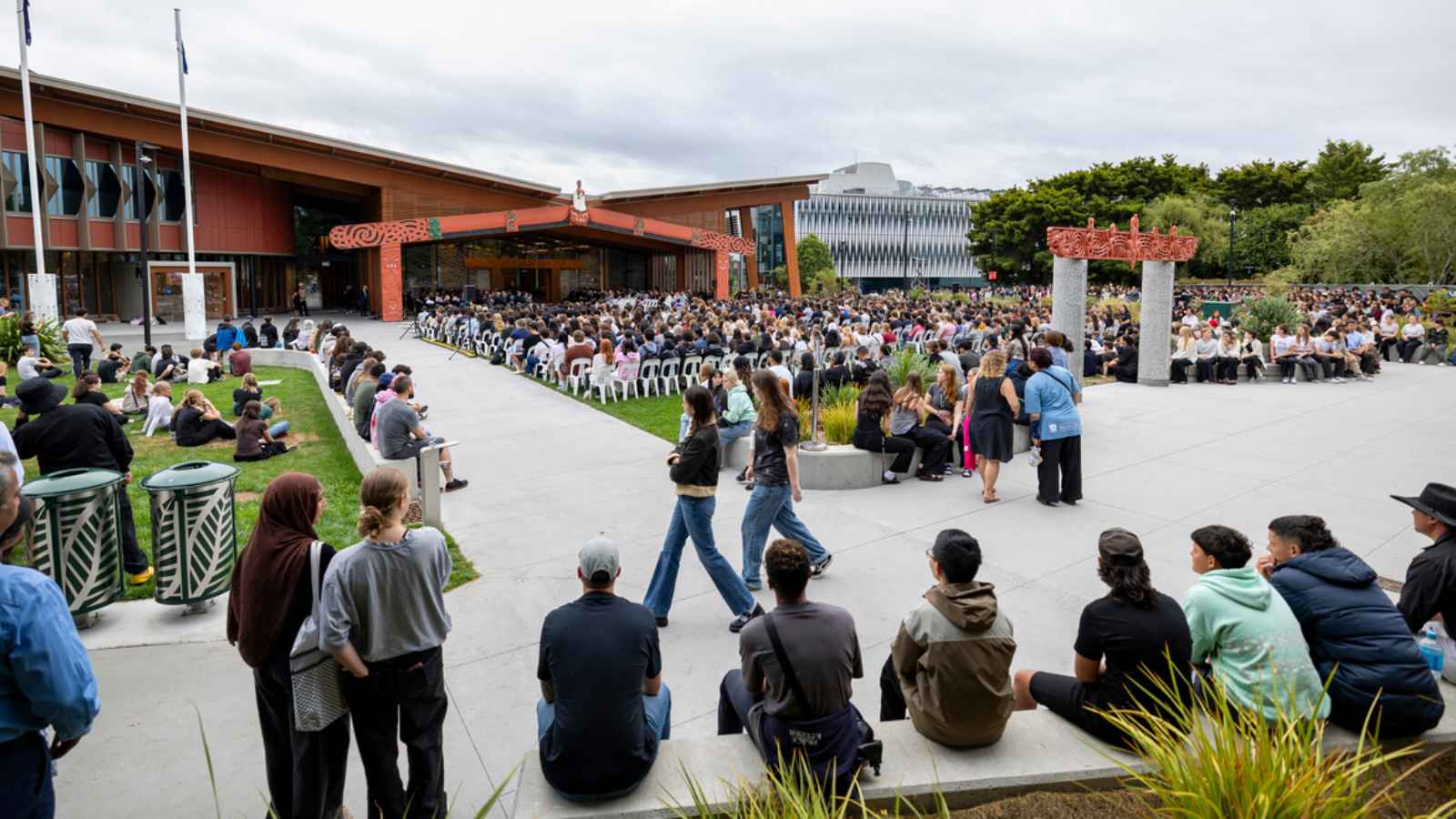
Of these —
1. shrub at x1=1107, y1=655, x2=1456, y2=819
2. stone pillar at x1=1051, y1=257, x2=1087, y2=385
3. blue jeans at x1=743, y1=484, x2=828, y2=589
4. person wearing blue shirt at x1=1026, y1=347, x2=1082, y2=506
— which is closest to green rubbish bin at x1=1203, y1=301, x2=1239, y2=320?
stone pillar at x1=1051, y1=257, x2=1087, y2=385

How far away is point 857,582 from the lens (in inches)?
259

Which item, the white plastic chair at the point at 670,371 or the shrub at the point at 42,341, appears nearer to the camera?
the white plastic chair at the point at 670,371

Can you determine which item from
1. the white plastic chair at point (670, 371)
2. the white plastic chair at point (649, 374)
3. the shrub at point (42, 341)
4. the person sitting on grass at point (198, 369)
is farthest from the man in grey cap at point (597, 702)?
the shrub at point (42, 341)

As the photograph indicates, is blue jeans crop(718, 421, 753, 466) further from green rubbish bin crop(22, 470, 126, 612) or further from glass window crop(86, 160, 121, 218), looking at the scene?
glass window crop(86, 160, 121, 218)

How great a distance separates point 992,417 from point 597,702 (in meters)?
6.70

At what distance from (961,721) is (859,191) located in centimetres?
11268

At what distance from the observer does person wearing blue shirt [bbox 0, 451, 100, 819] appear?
2.49 meters

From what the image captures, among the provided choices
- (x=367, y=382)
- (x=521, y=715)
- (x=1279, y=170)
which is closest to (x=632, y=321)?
(x=367, y=382)

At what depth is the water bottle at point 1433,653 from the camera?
398 cm

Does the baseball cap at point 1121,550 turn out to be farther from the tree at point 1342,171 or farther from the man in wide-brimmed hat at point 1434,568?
the tree at point 1342,171

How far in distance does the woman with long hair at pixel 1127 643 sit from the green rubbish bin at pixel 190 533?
547 cm

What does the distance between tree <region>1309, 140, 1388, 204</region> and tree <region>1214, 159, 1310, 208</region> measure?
778 millimetres

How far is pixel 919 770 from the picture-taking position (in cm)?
337

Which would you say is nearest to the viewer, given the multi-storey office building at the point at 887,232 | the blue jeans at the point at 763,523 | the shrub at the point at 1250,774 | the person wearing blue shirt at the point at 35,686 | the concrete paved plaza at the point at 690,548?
the person wearing blue shirt at the point at 35,686
